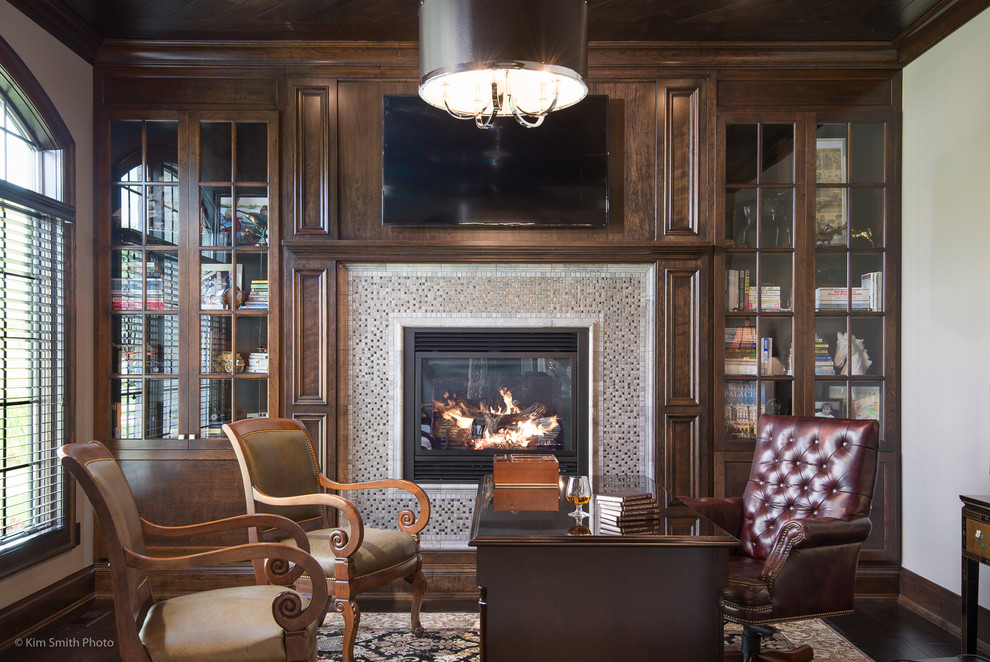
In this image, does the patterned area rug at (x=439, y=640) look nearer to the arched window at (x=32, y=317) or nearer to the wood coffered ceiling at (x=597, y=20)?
the arched window at (x=32, y=317)

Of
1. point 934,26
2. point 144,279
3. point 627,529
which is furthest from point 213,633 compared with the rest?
point 934,26

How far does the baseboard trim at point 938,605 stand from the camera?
3.21 meters

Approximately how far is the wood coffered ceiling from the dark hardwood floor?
294cm

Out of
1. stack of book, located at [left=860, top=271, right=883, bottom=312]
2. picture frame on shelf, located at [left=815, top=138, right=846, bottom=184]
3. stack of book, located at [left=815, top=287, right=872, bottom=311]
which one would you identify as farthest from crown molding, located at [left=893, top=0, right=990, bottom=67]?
stack of book, located at [left=815, top=287, right=872, bottom=311]

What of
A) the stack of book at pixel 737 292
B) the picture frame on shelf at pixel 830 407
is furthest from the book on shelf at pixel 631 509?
the picture frame on shelf at pixel 830 407

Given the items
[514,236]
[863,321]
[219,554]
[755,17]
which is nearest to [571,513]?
[219,554]

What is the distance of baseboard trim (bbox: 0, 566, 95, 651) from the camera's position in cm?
318

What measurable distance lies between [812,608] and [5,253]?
3.76 m

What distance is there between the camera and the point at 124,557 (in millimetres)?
2061

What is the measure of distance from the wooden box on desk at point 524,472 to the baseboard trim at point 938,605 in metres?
2.17

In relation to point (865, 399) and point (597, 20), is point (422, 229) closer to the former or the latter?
point (597, 20)

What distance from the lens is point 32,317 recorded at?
3473mm

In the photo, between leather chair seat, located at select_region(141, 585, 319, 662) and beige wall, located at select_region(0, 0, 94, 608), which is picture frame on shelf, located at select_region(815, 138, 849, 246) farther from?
beige wall, located at select_region(0, 0, 94, 608)

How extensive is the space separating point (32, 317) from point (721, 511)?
3.40 m
